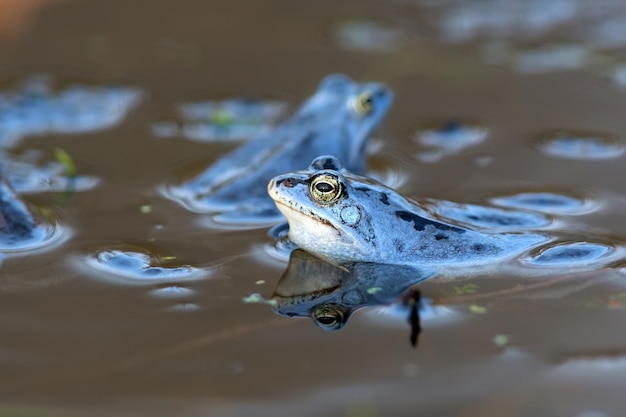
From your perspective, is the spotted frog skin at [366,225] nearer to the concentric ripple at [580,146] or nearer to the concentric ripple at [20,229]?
the concentric ripple at [20,229]

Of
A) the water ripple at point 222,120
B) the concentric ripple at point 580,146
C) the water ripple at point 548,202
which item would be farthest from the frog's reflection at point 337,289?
the concentric ripple at point 580,146

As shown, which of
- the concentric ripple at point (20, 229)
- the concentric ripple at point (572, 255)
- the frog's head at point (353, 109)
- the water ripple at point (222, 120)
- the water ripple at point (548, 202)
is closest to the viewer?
the concentric ripple at point (572, 255)

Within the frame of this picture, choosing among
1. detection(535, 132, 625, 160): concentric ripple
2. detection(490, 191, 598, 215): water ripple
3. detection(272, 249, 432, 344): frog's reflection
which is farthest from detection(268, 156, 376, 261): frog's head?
detection(535, 132, 625, 160): concentric ripple

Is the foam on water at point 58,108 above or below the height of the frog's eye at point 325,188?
above

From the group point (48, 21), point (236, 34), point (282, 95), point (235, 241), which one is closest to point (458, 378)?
point (235, 241)

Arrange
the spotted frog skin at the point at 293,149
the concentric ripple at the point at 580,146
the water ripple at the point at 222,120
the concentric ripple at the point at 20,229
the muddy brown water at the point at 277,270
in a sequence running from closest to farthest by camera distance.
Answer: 1. the muddy brown water at the point at 277,270
2. the concentric ripple at the point at 20,229
3. the spotted frog skin at the point at 293,149
4. the concentric ripple at the point at 580,146
5. the water ripple at the point at 222,120

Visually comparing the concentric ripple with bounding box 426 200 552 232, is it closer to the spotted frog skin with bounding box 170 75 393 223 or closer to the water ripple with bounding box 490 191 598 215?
the water ripple with bounding box 490 191 598 215

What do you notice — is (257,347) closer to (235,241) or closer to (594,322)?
(235,241)
